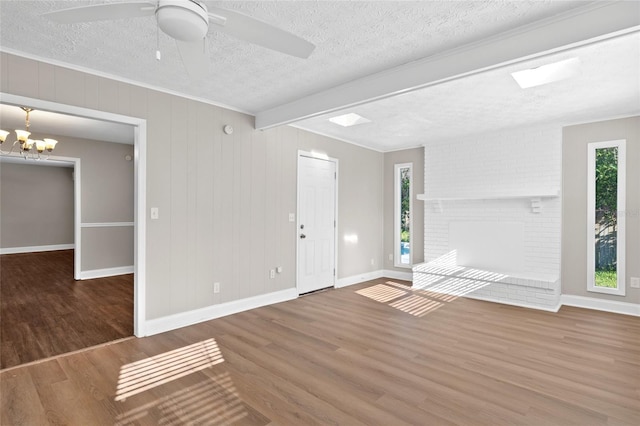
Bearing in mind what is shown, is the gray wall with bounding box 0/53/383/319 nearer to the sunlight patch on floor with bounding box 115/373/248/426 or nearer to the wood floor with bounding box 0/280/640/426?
the wood floor with bounding box 0/280/640/426

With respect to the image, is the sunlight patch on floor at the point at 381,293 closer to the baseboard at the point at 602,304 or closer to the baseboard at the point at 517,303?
the baseboard at the point at 517,303

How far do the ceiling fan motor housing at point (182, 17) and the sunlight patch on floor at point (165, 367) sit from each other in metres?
2.33

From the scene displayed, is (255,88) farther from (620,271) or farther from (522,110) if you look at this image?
(620,271)

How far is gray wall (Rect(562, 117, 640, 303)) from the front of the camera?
13.8 feet

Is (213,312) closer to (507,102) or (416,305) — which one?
(416,305)

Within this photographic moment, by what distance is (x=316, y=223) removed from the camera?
17.5 ft

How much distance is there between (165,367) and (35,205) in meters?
9.90

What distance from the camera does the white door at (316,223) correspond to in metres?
5.08

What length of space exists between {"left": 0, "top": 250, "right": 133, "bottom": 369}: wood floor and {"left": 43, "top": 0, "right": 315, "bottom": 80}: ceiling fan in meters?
2.84

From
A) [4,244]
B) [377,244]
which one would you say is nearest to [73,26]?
[377,244]

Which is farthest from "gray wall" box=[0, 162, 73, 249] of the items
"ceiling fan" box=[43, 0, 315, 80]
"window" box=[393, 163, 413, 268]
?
"ceiling fan" box=[43, 0, 315, 80]

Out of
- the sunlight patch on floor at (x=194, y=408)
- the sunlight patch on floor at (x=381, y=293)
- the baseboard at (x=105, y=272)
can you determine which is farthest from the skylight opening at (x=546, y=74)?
the baseboard at (x=105, y=272)

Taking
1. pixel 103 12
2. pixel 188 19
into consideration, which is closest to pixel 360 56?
pixel 188 19

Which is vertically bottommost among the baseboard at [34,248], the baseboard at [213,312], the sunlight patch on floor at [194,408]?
the sunlight patch on floor at [194,408]
